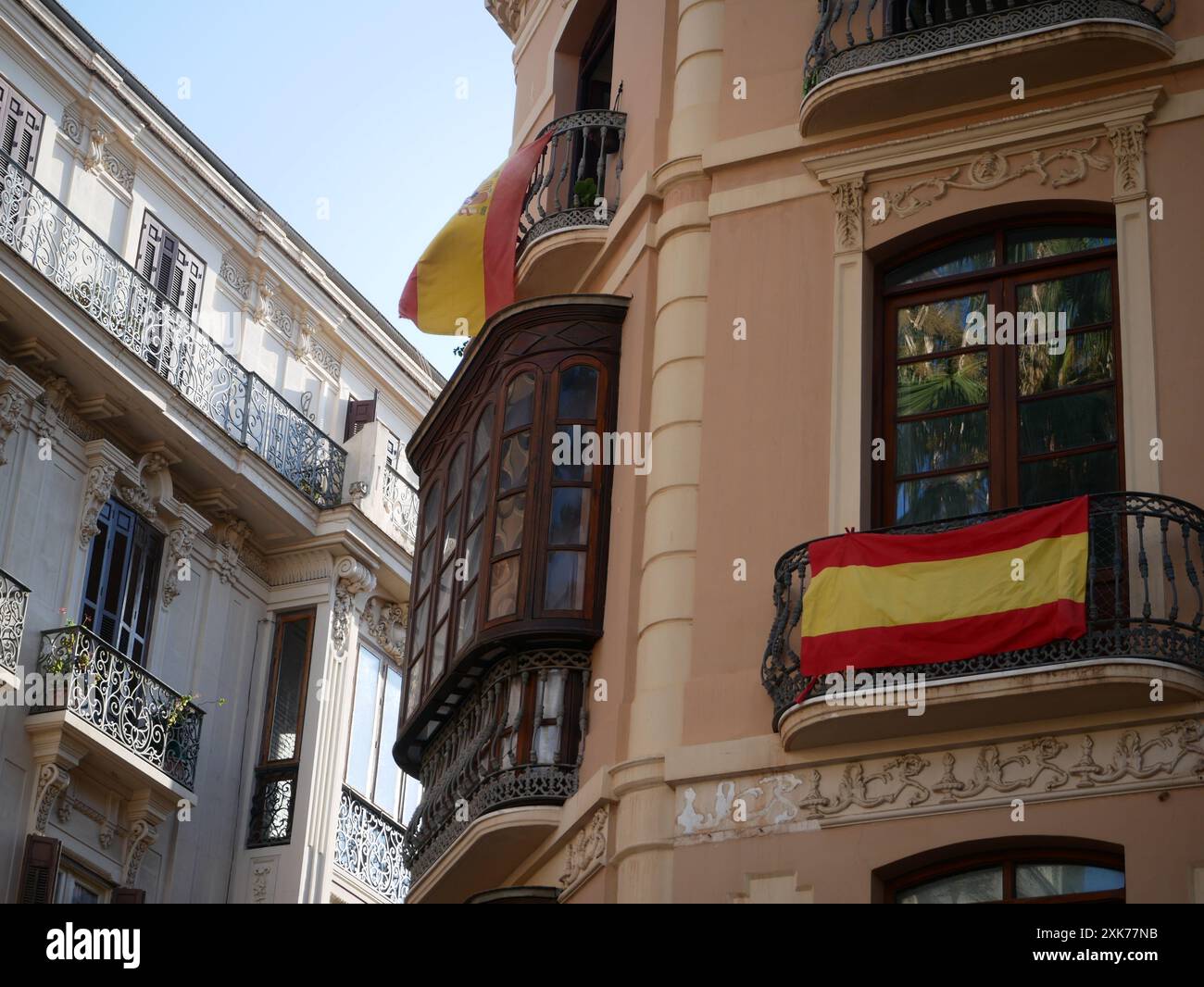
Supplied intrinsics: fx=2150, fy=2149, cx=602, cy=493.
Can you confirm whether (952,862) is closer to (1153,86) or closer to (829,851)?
(829,851)

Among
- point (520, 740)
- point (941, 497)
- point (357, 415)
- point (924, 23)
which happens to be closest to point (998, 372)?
point (941, 497)

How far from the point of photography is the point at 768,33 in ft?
48.6

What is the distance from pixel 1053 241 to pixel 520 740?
4596 millimetres

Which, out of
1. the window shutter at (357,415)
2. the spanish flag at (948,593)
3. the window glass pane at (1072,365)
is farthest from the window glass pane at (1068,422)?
the window shutter at (357,415)

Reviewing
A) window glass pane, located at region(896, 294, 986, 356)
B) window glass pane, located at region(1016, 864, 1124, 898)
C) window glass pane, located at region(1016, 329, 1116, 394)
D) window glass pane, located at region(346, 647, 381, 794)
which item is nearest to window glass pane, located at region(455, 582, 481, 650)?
window glass pane, located at region(896, 294, 986, 356)

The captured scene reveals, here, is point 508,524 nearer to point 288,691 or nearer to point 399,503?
point 288,691

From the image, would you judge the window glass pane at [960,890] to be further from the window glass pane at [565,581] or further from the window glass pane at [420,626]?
the window glass pane at [420,626]

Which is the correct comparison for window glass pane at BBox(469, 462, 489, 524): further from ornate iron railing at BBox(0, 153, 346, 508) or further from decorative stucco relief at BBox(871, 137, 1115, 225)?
ornate iron railing at BBox(0, 153, 346, 508)

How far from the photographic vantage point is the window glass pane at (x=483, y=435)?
49.3ft

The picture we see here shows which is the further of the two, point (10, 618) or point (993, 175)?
point (10, 618)

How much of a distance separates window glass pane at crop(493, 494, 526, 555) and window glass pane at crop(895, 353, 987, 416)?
104 inches

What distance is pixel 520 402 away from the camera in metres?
14.7

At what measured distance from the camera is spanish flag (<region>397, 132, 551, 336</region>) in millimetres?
16469
